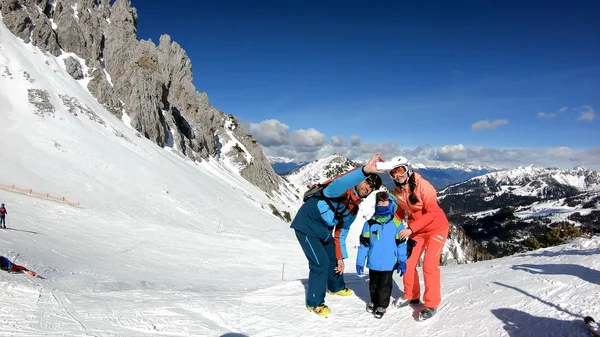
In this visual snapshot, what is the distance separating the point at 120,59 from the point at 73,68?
14.8 m

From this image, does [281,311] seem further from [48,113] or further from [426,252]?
[48,113]

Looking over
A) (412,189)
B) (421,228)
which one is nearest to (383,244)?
(421,228)

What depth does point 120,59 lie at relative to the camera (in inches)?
2990

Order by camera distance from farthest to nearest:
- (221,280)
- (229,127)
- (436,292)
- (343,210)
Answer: (229,127), (221,280), (343,210), (436,292)

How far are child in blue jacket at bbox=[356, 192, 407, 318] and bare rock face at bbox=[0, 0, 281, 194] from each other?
67883 millimetres

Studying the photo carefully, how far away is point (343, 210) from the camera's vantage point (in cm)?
690

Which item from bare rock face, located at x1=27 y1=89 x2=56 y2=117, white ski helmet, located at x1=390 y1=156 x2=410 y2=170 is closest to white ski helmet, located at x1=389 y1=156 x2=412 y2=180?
white ski helmet, located at x1=390 y1=156 x2=410 y2=170

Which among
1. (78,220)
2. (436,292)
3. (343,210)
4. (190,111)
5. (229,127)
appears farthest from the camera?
(229,127)

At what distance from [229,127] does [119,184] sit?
9970cm

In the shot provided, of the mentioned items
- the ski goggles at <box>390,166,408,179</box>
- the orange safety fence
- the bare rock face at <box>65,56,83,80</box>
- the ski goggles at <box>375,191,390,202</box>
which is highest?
the bare rock face at <box>65,56,83,80</box>

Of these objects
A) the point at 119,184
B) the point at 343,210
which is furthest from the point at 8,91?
the point at 343,210

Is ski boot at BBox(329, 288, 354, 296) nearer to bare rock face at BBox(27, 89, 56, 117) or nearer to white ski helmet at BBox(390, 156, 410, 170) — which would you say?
white ski helmet at BBox(390, 156, 410, 170)

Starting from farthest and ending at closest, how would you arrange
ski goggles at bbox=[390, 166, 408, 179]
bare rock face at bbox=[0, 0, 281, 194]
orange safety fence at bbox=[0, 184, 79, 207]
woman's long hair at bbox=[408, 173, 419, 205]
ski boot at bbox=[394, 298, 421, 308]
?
bare rock face at bbox=[0, 0, 281, 194] < orange safety fence at bbox=[0, 184, 79, 207] < ski boot at bbox=[394, 298, 421, 308] < woman's long hair at bbox=[408, 173, 419, 205] < ski goggles at bbox=[390, 166, 408, 179]

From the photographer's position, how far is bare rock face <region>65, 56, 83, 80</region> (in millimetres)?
62006
